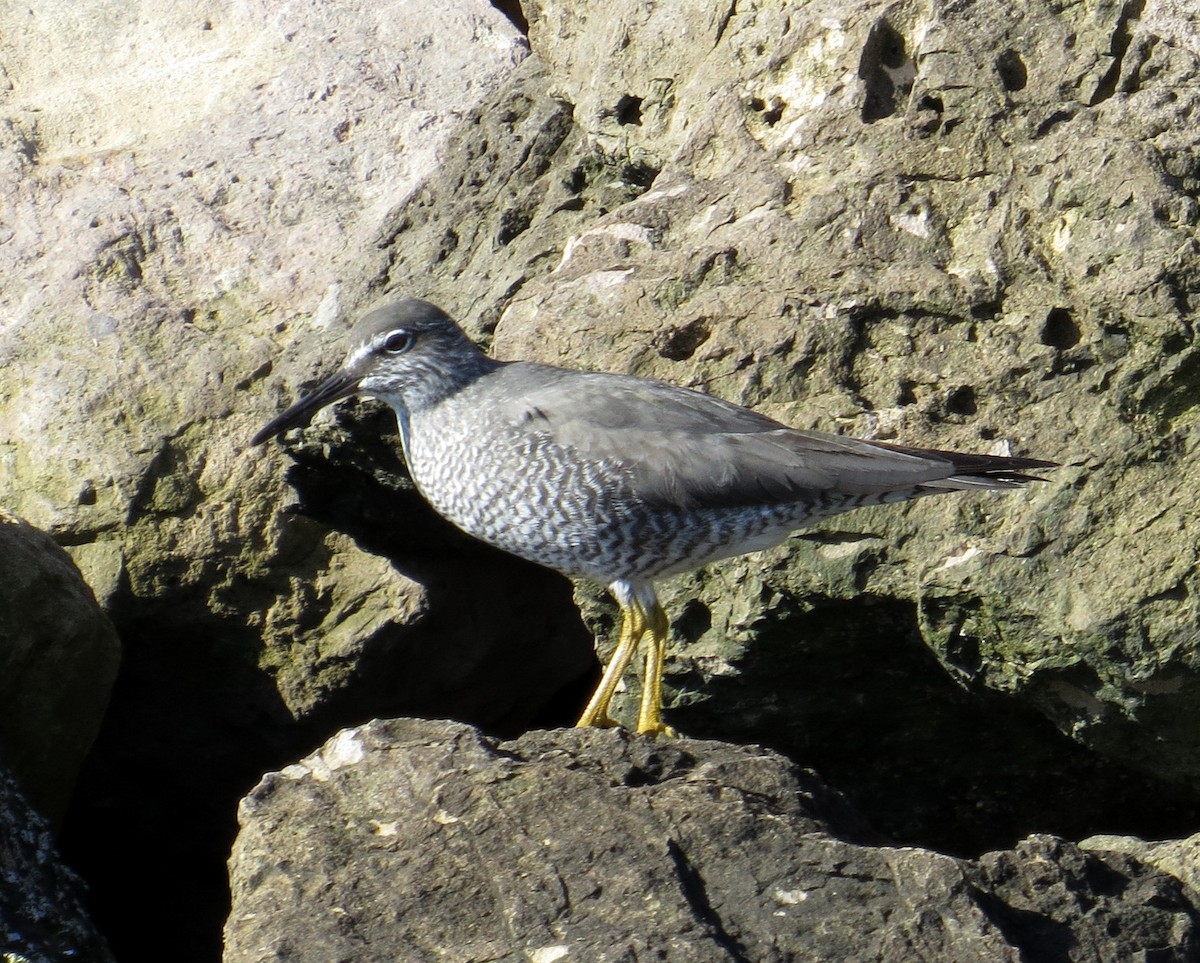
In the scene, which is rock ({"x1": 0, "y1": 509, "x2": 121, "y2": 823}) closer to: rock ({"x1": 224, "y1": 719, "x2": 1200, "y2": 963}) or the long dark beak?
the long dark beak

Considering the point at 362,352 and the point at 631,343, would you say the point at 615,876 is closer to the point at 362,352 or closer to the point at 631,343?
the point at 631,343

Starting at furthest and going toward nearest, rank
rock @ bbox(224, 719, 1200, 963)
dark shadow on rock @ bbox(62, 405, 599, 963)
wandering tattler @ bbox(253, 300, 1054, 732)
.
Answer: dark shadow on rock @ bbox(62, 405, 599, 963), wandering tattler @ bbox(253, 300, 1054, 732), rock @ bbox(224, 719, 1200, 963)

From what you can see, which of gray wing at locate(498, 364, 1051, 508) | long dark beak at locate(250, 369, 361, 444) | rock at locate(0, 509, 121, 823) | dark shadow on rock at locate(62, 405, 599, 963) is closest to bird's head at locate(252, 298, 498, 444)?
long dark beak at locate(250, 369, 361, 444)

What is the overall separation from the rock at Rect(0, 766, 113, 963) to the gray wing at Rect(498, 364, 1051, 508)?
6.85ft

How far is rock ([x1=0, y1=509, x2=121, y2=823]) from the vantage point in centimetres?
543

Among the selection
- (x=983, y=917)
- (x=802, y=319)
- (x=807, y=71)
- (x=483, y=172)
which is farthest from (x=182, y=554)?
(x=983, y=917)

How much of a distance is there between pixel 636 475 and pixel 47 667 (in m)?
2.23

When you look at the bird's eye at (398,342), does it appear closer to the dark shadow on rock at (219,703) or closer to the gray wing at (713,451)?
the gray wing at (713,451)

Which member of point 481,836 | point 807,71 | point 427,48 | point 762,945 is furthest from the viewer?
point 427,48

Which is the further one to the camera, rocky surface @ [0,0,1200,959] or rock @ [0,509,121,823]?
rock @ [0,509,121,823]

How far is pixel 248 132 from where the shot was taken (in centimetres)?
716

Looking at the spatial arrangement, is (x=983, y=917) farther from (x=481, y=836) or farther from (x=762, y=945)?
(x=481, y=836)

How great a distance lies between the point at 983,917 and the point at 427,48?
5.27 m

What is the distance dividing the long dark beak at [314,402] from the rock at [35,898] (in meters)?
1.53
